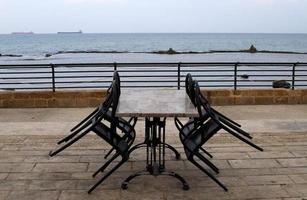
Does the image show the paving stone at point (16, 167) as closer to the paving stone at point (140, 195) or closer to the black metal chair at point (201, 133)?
the paving stone at point (140, 195)

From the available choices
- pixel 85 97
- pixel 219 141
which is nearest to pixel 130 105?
pixel 219 141

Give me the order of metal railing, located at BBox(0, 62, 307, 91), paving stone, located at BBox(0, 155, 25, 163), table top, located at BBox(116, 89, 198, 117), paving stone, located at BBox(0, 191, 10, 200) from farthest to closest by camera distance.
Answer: metal railing, located at BBox(0, 62, 307, 91) < paving stone, located at BBox(0, 155, 25, 163) < table top, located at BBox(116, 89, 198, 117) < paving stone, located at BBox(0, 191, 10, 200)

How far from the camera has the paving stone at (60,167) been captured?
4.64 m

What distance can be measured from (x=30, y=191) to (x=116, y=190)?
765 mm

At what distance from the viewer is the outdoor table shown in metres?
3.99

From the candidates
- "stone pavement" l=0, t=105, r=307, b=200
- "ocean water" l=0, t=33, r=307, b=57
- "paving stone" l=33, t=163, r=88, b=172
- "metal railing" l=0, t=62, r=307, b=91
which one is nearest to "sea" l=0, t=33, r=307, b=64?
"ocean water" l=0, t=33, r=307, b=57

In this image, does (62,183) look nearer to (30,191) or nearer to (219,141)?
(30,191)

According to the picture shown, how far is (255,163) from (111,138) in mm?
1647

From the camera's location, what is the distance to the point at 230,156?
517cm

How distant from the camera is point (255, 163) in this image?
4.89 meters

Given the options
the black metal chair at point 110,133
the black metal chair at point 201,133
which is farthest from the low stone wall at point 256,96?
the black metal chair at point 110,133

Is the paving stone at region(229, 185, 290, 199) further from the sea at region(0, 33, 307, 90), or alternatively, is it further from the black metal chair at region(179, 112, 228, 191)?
the sea at region(0, 33, 307, 90)

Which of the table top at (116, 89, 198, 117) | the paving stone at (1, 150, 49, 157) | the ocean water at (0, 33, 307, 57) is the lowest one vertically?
the paving stone at (1, 150, 49, 157)

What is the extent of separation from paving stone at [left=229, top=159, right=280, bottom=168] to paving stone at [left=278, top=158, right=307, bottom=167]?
0.26 feet
